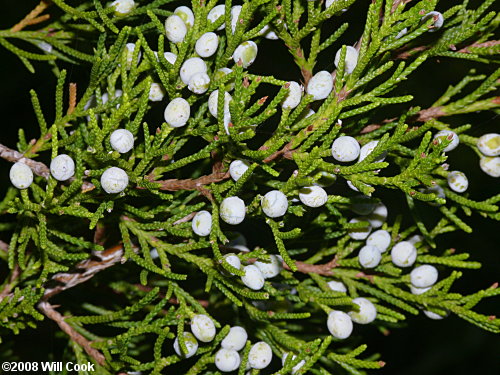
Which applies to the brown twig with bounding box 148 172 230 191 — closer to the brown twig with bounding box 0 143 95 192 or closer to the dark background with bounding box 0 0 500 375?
the brown twig with bounding box 0 143 95 192

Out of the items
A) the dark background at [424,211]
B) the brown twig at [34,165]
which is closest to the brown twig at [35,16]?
the dark background at [424,211]

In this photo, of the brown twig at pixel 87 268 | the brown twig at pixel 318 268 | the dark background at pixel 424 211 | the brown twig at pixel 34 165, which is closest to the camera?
the brown twig at pixel 34 165

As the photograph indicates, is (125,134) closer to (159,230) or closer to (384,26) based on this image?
(159,230)

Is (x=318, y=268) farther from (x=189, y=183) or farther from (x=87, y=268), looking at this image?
(x=87, y=268)

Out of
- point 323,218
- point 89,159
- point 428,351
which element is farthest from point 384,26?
point 428,351

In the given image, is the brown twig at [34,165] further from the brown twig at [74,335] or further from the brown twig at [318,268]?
the brown twig at [318,268]
